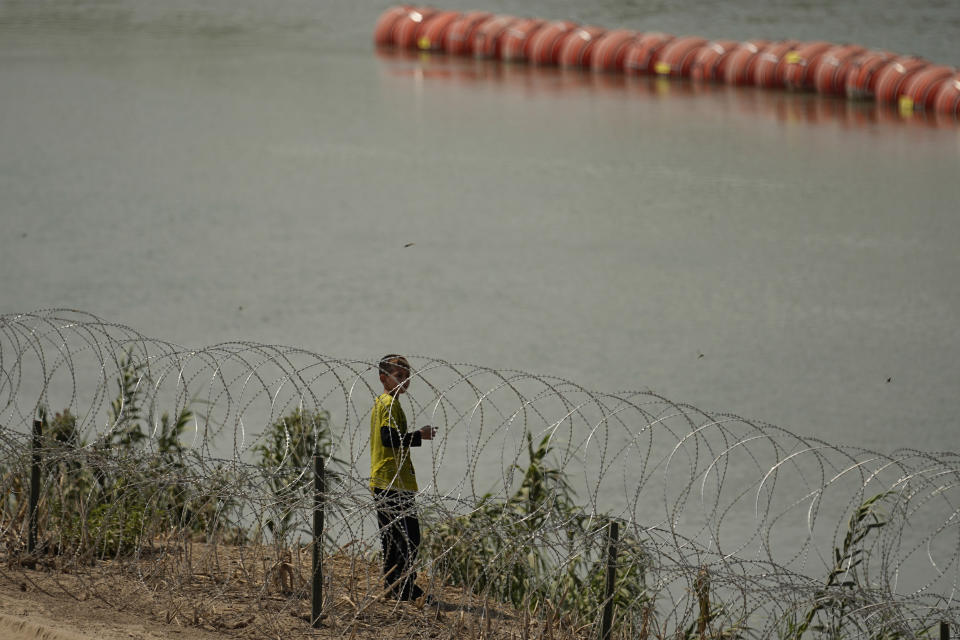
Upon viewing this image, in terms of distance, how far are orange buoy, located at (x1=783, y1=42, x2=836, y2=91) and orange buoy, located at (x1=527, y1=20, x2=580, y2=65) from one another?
22.8 ft

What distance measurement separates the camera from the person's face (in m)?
8.26

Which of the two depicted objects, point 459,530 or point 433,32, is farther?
point 433,32

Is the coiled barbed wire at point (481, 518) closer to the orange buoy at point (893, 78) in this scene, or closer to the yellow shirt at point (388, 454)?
the yellow shirt at point (388, 454)

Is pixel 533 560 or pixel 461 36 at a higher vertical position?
pixel 461 36

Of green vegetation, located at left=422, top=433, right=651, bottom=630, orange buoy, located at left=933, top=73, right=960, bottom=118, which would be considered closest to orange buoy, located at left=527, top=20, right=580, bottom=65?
orange buoy, located at left=933, top=73, right=960, bottom=118

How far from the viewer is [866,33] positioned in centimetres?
4353

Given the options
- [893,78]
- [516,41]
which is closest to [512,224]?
[893,78]

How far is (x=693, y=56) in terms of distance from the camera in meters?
35.6

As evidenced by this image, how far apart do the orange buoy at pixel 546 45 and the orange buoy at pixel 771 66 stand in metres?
6.15

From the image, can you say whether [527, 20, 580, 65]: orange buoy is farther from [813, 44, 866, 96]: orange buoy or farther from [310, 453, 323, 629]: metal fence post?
[310, 453, 323, 629]: metal fence post

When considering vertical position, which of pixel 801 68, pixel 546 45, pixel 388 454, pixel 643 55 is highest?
pixel 546 45

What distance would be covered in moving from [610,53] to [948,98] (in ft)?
32.4

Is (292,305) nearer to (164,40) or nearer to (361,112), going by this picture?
(361,112)

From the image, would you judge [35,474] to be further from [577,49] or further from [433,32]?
[433,32]
